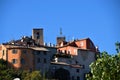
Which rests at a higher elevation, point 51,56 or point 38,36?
point 38,36

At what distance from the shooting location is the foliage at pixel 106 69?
42.3 m

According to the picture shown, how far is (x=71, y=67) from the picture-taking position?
400 ft

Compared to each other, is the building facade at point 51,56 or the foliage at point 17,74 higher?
the building facade at point 51,56

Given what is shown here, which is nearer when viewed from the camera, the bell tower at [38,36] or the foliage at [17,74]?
the foliage at [17,74]

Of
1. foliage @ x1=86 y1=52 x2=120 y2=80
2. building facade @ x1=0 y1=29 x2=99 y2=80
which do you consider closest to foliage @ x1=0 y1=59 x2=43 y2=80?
building facade @ x1=0 y1=29 x2=99 y2=80

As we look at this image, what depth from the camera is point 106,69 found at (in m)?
42.5

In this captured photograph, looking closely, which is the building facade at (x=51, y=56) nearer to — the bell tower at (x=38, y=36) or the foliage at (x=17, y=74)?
the bell tower at (x=38, y=36)

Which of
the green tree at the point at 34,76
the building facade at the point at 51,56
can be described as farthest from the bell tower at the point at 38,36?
the green tree at the point at 34,76

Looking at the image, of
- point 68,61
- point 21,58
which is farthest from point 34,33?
point 21,58

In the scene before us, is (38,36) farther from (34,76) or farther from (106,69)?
(106,69)

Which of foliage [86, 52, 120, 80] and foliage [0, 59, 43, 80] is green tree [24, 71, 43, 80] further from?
foliage [86, 52, 120, 80]

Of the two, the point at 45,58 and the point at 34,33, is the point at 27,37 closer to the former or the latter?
the point at 34,33

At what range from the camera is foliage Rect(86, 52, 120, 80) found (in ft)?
139

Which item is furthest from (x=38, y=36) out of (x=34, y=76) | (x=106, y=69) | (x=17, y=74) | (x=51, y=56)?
(x=106, y=69)
